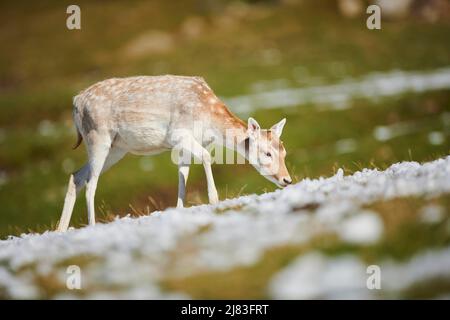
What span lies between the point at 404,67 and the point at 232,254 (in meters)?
56.6

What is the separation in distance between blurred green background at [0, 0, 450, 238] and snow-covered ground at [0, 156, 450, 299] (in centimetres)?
360

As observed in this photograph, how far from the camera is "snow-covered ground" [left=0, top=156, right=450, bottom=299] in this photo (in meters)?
8.32

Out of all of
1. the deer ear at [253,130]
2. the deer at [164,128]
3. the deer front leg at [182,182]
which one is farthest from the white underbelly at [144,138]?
the deer ear at [253,130]

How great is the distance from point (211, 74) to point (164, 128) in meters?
46.9

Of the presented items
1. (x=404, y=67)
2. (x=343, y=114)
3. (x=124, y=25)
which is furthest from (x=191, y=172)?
(x=124, y=25)

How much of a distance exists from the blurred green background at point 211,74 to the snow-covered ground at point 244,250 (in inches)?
142

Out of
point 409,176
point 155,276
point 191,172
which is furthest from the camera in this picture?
point 191,172

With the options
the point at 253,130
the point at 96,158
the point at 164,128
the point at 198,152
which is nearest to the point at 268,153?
the point at 253,130

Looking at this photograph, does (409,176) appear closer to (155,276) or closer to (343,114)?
(155,276)

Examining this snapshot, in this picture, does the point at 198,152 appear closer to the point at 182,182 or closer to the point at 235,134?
the point at 182,182

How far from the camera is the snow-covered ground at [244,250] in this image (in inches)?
328

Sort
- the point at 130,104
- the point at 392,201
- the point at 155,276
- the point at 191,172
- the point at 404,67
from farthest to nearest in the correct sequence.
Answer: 1. the point at 404,67
2. the point at 191,172
3. the point at 130,104
4. the point at 392,201
5. the point at 155,276

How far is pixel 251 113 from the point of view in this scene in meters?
46.3

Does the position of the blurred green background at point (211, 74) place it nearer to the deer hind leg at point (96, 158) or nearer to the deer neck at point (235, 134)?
the deer hind leg at point (96, 158)
